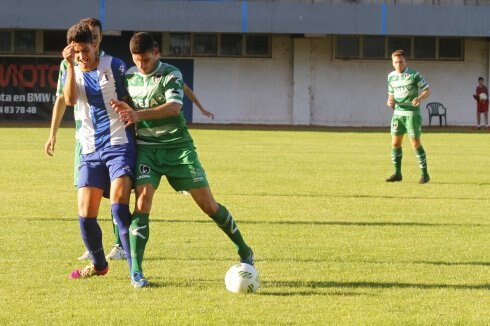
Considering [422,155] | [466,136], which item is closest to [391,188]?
[422,155]

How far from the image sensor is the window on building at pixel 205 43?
44.5 m

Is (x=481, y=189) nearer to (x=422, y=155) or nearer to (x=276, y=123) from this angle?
(x=422, y=155)

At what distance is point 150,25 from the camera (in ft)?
139

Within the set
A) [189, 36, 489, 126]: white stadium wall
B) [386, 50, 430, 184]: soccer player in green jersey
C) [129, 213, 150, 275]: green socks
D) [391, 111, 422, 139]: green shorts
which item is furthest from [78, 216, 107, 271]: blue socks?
[189, 36, 489, 126]: white stadium wall

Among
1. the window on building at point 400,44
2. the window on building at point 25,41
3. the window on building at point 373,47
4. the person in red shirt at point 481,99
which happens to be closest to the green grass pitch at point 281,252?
the person in red shirt at point 481,99

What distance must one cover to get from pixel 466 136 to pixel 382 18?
26.9 ft

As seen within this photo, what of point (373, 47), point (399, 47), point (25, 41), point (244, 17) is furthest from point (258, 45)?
point (25, 41)

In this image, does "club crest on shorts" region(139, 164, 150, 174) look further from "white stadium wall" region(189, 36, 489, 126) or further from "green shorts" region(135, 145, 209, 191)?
"white stadium wall" region(189, 36, 489, 126)

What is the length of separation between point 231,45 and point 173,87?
3672 cm

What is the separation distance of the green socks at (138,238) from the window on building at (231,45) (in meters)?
36.8

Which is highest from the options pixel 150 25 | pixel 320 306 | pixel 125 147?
pixel 150 25

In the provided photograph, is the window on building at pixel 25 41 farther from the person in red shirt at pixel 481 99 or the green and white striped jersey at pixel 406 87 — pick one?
the green and white striped jersey at pixel 406 87

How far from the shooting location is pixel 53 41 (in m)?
43.8

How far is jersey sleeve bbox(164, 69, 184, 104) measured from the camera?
27.0 ft
